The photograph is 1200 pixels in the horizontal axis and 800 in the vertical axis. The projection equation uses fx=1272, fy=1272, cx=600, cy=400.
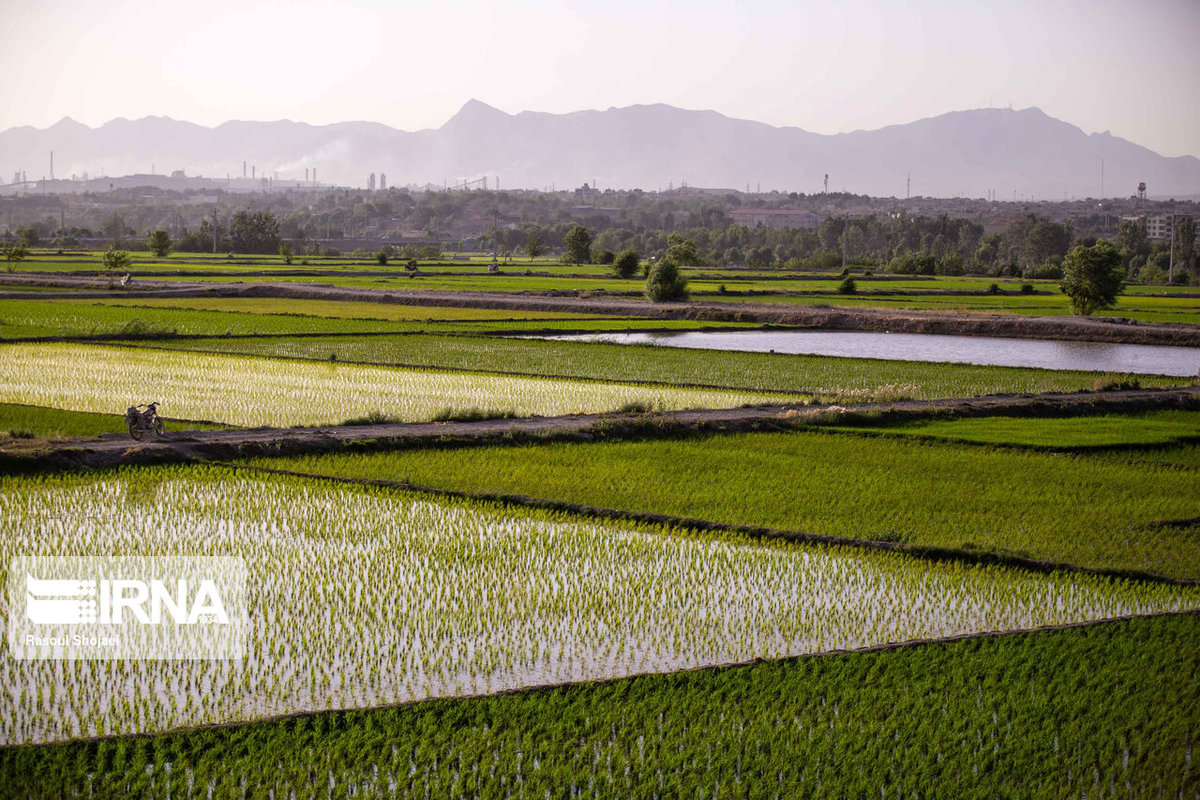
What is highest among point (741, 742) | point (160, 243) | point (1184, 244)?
point (1184, 244)

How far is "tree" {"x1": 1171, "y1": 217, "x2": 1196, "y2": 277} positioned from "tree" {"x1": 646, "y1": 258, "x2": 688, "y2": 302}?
152 ft

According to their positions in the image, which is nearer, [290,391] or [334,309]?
[290,391]

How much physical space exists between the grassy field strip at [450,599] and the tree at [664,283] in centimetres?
3196

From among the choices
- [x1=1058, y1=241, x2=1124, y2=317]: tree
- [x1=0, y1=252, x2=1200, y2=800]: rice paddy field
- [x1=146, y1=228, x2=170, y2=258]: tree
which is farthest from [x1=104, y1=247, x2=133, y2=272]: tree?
[x1=1058, y1=241, x2=1124, y2=317]: tree

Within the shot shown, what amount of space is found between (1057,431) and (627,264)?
47.4 metres

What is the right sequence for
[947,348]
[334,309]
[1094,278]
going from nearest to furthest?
[947,348] → [1094,278] → [334,309]

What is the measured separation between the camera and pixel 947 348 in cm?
3381

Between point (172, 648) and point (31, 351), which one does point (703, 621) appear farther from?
point (31, 351)

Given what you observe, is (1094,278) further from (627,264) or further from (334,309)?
(627,264)

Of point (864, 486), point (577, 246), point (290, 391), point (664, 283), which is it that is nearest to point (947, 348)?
point (664, 283)

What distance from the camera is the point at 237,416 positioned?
1839 cm

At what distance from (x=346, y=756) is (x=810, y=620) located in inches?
158

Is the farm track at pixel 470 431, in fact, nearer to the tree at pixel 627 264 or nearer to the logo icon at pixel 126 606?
the logo icon at pixel 126 606

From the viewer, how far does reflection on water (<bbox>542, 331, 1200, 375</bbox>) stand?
30.1 m
